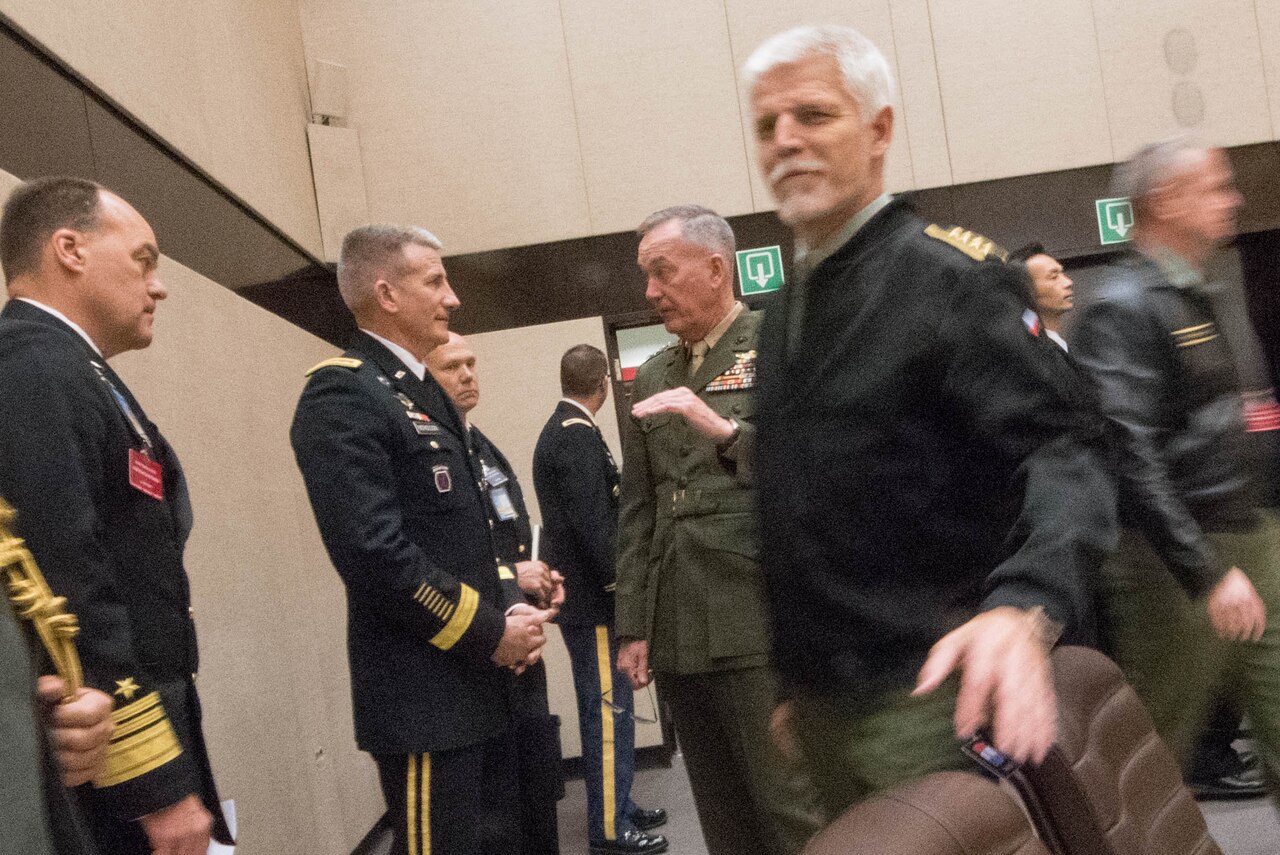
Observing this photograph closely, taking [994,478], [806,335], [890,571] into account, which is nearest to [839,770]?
[890,571]

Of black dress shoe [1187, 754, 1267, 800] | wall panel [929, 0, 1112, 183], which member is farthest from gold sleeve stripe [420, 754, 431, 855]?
wall panel [929, 0, 1112, 183]

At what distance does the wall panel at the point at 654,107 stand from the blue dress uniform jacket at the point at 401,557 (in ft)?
11.2

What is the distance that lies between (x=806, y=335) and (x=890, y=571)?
28cm

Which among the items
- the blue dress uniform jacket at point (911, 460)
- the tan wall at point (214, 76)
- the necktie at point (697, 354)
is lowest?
the blue dress uniform jacket at point (911, 460)

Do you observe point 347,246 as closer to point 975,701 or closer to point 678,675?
point 678,675

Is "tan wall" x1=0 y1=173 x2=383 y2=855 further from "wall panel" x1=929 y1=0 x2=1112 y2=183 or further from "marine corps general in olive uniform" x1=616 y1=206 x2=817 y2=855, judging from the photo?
"wall panel" x1=929 y1=0 x2=1112 y2=183

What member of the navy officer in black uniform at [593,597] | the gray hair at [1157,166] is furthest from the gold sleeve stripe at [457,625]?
the navy officer in black uniform at [593,597]

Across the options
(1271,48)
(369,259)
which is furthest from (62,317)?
(1271,48)

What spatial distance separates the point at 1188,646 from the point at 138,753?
1.83 m

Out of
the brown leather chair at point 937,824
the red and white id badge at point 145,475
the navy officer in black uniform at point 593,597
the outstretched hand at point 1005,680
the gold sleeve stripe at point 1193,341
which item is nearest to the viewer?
the brown leather chair at point 937,824

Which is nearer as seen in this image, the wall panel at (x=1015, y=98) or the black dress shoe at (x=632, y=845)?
the black dress shoe at (x=632, y=845)

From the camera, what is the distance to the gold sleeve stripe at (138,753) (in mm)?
1437

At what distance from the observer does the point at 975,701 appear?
913 mm

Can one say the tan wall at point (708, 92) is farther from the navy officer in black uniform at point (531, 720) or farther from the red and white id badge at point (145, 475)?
the red and white id badge at point (145, 475)
